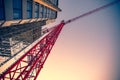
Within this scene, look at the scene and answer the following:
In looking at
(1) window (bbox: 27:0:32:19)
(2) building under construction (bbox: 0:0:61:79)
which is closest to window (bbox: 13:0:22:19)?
(2) building under construction (bbox: 0:0:61:79)

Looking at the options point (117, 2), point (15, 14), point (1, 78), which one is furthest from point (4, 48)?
point (117, 2)

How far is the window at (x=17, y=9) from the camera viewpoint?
58.0 ft

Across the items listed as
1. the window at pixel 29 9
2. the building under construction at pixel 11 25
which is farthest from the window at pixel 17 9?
the window at pixel 29 9

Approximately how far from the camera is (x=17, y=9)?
722 inches

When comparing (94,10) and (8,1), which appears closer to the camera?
(8,1)

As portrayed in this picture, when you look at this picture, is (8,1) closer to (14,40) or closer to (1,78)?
(14,40)

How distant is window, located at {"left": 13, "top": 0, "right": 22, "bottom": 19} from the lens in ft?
58.0

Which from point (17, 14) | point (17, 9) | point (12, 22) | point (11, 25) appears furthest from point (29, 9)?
point (12, 22)

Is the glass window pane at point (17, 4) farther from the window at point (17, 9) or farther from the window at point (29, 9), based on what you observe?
the window at point (29, 9)

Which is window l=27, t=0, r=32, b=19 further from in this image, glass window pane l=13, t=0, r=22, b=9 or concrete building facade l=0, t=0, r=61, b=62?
glass window pane l=13, t=0, r=22, b=9

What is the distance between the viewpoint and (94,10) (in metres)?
44.4

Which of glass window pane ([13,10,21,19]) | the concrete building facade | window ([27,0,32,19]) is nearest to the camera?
the concrete building facade

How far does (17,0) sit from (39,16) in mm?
9106

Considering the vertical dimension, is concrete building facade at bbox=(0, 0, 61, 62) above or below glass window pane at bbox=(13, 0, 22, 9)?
below
